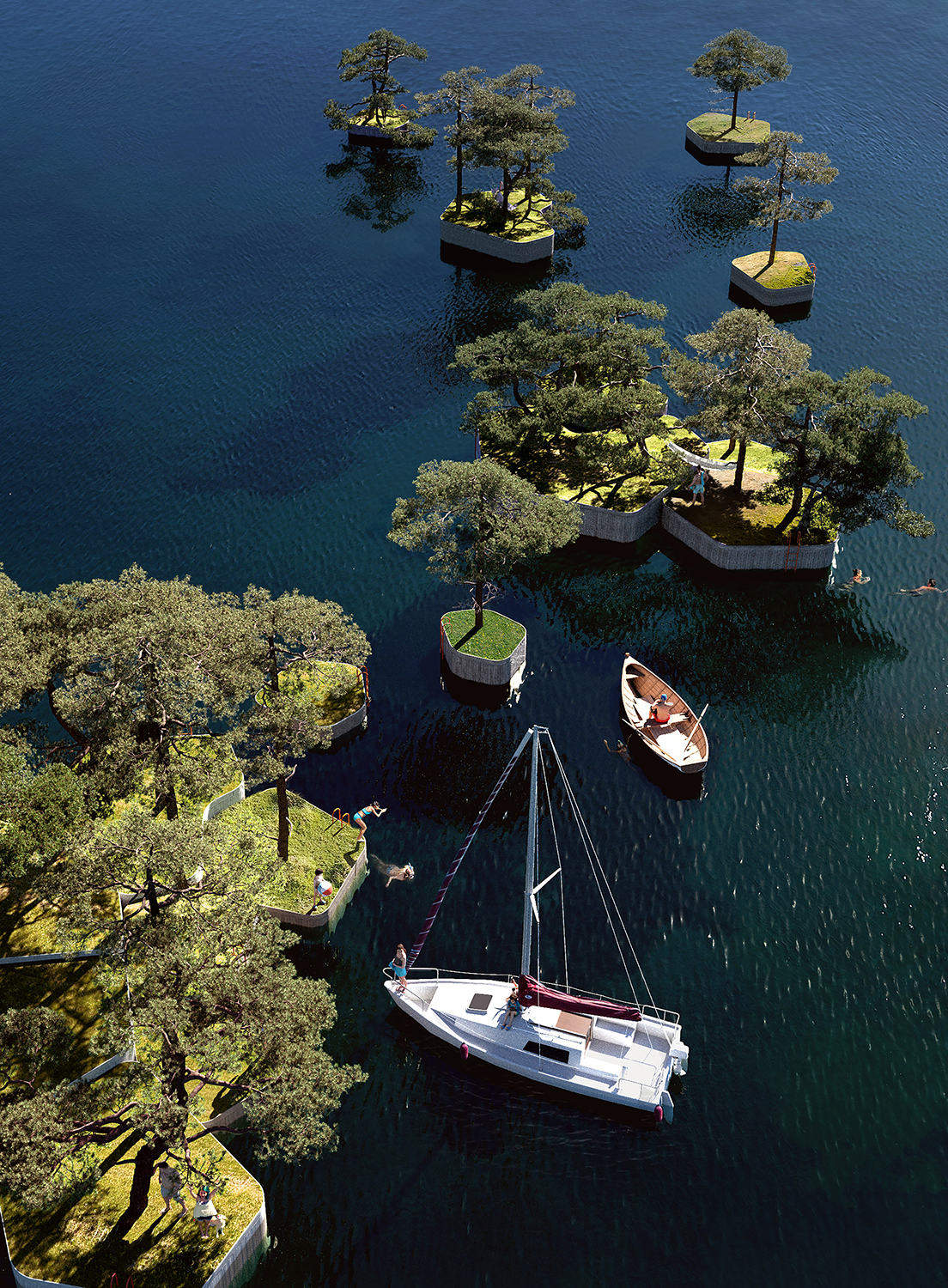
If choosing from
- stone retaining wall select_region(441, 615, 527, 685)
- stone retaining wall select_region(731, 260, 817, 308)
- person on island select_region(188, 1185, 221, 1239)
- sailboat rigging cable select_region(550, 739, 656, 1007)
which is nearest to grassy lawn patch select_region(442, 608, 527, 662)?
stone retaining wall select_region(441, 615, 527, 685)

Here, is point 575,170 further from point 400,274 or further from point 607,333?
point 607,333

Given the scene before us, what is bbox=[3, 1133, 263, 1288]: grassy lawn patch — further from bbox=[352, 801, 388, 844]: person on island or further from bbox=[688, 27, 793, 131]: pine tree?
bbox=[688, 27, 793, 131]: pine tree

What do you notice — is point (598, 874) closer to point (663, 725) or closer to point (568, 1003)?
point (568, 1003)

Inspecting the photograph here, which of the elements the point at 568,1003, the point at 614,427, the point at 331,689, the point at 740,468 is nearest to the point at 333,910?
the point at 568,1003

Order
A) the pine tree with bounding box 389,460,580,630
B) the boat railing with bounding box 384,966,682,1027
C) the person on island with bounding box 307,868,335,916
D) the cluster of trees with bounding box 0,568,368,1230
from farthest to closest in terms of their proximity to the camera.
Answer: the pine tree with bounding box 389,460,580,630 < the person on island with bounding box 307,868,335,916 < the boat railing with bounding box 384,966,682,1027 < the cluster of trees with bounding box 0,568,368,1230

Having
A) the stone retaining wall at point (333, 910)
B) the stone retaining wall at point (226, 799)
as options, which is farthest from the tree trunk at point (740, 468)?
the stone retaining wall at point (226, 799)

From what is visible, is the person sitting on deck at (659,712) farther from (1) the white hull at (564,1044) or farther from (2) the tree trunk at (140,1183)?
(2) the tree trunk at (140,1183)

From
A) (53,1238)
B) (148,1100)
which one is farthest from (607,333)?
(53,1238)
